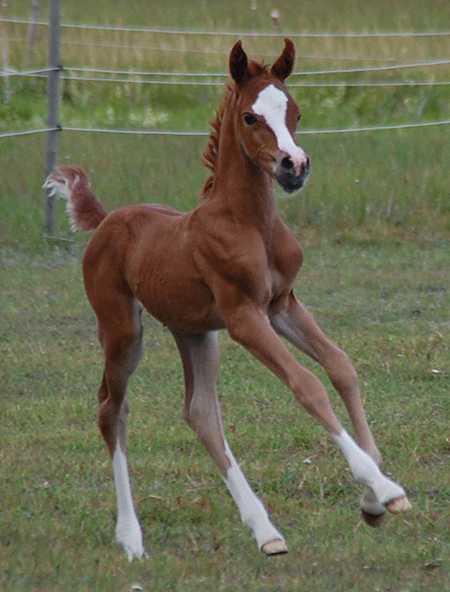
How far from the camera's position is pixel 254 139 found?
14.4 feet

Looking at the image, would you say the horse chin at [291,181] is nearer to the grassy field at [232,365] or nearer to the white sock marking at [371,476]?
the white sock marking at [371,476]

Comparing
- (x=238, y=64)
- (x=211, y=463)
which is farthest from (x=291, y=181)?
(x=211, y=463)

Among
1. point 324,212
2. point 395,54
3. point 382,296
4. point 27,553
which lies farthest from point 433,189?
point 27,553

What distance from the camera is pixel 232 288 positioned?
14.7 feet

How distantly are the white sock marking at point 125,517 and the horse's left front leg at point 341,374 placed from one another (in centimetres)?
83

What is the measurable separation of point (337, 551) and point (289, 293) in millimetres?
914

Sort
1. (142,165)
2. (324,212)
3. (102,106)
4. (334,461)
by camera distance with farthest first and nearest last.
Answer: (102,106)
(142,165)
(324,212)
(334,461)

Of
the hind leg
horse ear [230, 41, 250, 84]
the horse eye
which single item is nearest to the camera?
the horse eye

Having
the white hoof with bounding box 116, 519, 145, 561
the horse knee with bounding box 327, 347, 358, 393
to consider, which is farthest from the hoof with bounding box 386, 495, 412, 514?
the white hoof with bounding box 116, 519, 145, 561

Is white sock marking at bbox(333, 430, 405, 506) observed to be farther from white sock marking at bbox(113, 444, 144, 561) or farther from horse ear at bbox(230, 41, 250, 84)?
horse ear at bbox(230, 41, 250, 84)

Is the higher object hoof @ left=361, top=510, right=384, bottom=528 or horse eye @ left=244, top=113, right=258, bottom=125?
horse eye @ left=244, top=113, right=258, bottom=125

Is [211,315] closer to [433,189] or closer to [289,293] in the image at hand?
[289,293]

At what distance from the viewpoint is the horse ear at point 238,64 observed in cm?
447

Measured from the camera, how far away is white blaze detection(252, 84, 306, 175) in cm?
423
